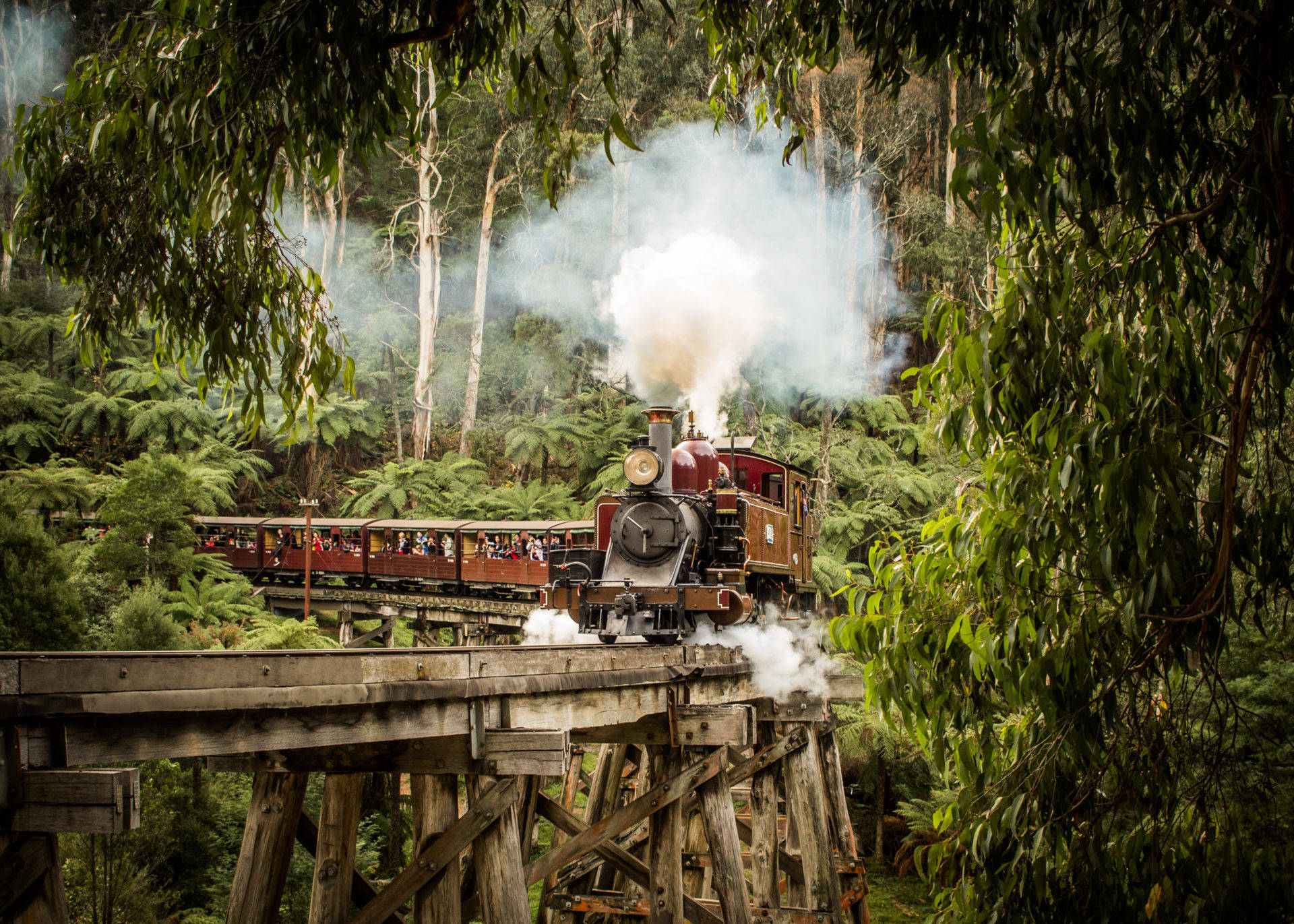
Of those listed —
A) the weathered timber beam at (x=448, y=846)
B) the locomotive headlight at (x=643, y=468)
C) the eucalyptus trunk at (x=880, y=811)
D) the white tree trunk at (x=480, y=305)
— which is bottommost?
the eucalyptus trunk at (x=880, y=811)

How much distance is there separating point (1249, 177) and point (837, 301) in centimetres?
2852

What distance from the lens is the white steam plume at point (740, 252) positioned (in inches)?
1149

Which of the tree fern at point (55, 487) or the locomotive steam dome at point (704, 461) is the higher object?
the tree fern at point (55, 487)

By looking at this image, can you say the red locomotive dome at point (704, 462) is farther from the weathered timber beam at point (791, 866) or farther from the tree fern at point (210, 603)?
the tree fern at point (210, 603)

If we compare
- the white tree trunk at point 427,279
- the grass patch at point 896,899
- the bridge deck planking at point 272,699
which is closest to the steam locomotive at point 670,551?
the bridge deck planking at point 272,699

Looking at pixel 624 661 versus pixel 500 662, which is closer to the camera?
pixel 500 662

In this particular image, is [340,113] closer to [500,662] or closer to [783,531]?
[500,662]

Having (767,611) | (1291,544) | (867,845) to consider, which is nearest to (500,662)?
(1291,544)

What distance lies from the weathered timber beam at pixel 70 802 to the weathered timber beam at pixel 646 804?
4260 mm

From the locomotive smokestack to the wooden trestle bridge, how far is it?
266 centimetres

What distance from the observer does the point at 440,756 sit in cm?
472

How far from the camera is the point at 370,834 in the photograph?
56.9ft

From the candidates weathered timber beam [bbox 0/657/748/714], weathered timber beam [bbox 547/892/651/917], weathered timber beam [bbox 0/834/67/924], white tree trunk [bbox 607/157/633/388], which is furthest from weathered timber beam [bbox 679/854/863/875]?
white tree trunk [bbox 607/157/633/388]

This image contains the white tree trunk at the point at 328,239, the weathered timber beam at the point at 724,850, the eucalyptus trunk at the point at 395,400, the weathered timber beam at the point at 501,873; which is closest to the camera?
the weathered timber beam at the point at 501,873
